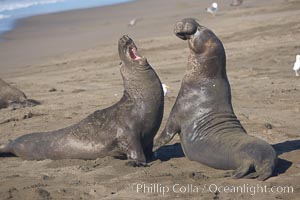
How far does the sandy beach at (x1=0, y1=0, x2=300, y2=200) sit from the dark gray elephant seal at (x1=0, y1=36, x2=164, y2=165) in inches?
6.3

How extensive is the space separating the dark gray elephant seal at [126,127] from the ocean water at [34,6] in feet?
66.8

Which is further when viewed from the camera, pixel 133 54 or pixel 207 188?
pixel 133 54

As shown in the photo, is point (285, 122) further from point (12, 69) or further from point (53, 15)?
point (53, 15)

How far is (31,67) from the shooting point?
17312 mm

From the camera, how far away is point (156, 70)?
14281 mm

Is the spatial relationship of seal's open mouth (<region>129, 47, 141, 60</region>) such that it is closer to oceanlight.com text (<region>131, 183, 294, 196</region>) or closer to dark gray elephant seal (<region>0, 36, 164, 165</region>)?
dark gray elephant seal (<region>0, 36, 164, 165</region>)

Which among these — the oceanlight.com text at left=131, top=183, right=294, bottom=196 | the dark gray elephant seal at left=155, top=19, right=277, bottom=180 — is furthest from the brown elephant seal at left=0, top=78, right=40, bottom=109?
the oceanlight.com text at left=131, top=183, right=294, bottom=196

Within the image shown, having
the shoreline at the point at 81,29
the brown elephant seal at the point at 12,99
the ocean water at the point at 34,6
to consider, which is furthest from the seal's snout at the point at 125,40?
the ocean water at the point at 34,6

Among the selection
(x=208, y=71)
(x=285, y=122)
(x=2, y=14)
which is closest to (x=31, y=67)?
(x=285, y=122)

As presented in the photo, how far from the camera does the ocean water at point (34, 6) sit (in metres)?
30.1

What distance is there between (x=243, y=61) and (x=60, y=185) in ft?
27.1

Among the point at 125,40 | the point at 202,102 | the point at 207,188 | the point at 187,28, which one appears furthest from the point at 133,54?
the point at 207,188

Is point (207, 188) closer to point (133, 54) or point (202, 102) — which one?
point (202, 102)

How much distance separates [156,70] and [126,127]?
691 cm
